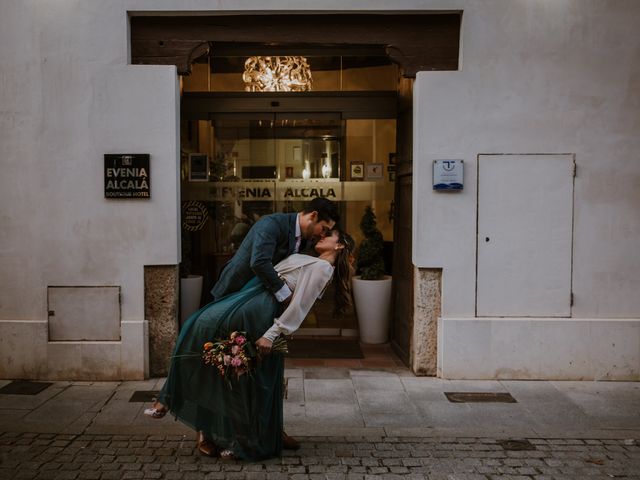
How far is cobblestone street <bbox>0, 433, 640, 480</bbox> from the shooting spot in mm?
4617

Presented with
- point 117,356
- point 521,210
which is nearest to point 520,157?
point 521,210

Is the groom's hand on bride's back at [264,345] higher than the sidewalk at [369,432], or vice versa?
the groom's hand on bride's back at [264,345]

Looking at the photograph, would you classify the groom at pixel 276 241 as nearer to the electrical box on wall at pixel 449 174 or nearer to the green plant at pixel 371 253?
the electrical box on wall at pixel 449 174

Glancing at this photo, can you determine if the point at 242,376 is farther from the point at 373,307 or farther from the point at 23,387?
the point at 373,307

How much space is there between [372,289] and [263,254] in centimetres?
397

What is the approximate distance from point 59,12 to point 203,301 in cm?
398

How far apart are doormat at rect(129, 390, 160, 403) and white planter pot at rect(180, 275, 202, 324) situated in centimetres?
139

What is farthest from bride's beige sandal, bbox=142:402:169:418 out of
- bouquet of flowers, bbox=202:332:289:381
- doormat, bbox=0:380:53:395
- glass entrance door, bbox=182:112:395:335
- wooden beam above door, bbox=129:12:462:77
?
glass entrance door, bbox=182:112:395:335

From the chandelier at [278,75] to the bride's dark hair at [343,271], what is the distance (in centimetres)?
439

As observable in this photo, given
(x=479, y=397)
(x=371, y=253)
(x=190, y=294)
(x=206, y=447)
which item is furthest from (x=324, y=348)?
(x=206, y=447)

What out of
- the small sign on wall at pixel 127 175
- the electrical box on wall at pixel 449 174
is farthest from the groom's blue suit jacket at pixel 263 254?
the electrical box on wall at pixel 449 174

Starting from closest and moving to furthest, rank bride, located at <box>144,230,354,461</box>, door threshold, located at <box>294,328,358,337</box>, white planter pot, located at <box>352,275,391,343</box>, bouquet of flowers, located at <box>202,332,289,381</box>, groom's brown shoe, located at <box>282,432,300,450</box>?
bouquet of flowers, located at <box>202,332,289,381</box>
bride, located at <box>144,230,354,461</box>
groom's brown shoe, located at <box>282,432,300,450</box>
white planter pot, located at <box>352,275,391,343</box>
door threshold, located at <box>294,328,358,337</box>

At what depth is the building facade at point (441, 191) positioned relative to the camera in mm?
6773

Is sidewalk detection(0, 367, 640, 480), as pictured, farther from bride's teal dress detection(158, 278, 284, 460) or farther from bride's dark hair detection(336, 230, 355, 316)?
bride's dark hair detection(336, 230, 355, 316)
